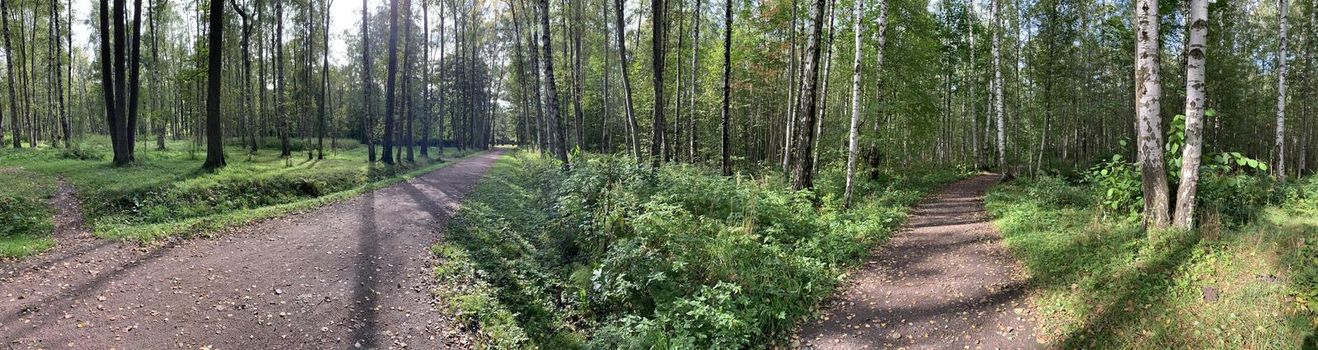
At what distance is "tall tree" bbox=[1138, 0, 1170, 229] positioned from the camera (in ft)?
22.1

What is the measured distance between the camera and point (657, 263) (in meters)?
7.61

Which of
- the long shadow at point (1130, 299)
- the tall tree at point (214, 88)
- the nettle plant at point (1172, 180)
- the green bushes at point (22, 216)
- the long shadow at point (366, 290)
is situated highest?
the tall tree at point (214, 88)

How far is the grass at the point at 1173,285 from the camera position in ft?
14.5

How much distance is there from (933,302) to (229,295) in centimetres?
827

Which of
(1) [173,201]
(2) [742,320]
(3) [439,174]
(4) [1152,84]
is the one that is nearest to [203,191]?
(1) [173,201]

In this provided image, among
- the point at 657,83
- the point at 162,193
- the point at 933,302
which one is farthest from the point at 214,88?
the point at 933,302

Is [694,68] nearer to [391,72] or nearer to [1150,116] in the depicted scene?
[391,72]

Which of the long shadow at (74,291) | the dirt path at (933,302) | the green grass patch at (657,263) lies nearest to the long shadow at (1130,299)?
the dirt path at (933,302)

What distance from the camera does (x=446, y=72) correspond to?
55094 millimetres

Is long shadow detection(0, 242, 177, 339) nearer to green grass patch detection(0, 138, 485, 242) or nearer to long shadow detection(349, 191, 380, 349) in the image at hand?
green grass patch detection(0, 138, 485, 242)

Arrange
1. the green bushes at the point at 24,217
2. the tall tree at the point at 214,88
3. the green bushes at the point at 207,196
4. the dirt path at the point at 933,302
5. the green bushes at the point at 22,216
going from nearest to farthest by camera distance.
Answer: the dirt path at the point at 933,302 → the green bushes at the point at 24,217 → the green bushes at the point at 22,216 → the green bushes at the point at 207,196 → the tall tree at the point at 214,88

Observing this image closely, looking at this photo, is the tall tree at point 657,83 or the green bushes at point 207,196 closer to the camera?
the green bushes at point 207,196

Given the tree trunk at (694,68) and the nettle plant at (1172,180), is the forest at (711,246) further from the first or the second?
the tree trunk at (694,68)

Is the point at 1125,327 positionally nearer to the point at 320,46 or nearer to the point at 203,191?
the point at 203,191
